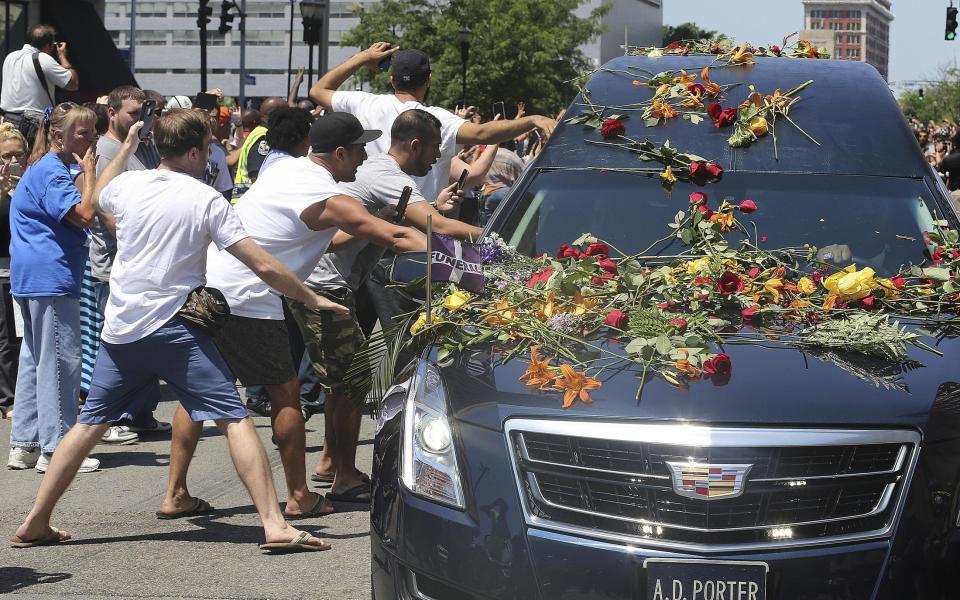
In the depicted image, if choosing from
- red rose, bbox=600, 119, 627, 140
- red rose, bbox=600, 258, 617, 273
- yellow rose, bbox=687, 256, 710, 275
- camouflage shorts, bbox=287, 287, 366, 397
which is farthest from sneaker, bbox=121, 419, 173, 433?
yellow rose, bbox=687, 256, 710, 275

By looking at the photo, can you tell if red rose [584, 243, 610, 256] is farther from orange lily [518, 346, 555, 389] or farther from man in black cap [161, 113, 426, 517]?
man in black cap [161, 113, 426, 517]

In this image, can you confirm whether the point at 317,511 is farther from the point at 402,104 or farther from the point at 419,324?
the point at 402,104

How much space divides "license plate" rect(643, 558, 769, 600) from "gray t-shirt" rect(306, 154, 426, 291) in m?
3.57

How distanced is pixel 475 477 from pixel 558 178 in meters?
2.33

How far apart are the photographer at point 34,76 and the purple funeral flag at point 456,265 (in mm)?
9234

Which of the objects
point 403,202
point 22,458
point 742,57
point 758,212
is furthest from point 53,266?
point 758,212

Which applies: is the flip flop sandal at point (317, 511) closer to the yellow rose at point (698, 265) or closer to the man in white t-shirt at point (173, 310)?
the man in white t-shirt at point (173, 310)

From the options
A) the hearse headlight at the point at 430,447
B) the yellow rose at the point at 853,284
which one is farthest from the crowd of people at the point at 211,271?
the yellow rose at the point at 853,284

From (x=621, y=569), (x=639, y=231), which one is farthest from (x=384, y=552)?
(x=639, y=231)

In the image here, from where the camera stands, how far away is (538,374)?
4.10 m

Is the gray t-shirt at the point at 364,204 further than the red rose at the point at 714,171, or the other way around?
the gray t-shirt at the point at 364,204

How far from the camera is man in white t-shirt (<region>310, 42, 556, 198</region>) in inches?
340

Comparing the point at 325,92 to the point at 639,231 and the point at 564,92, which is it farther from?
the point at 564,92

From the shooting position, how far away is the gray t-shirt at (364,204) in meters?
6.98
